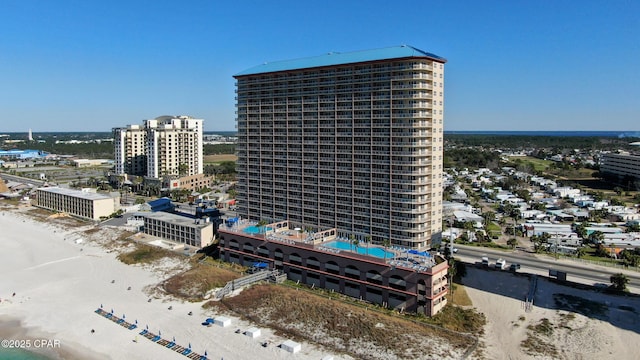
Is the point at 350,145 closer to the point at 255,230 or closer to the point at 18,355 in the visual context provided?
the point at 255,230

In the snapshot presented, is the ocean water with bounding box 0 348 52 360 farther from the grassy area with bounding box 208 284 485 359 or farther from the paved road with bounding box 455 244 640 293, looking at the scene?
the paved road with bounding box 455 244 640 293

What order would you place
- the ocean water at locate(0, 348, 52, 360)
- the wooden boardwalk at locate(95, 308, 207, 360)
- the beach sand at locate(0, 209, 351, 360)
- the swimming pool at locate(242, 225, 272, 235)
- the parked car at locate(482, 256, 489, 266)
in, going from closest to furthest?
A: the wooden boardwalk at locate(95, 308, 207, 360)
the beach sand at locate(0, 209, 351, 360)
the ocean water at locate(0, 348, 52, 360)
the swimming pool at locate(242, 225, 272, 235)
the parked car at locate(482, 256, 489, 266)

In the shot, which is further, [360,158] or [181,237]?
[181,237]

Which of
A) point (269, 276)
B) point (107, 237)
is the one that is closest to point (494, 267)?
point (269, 276)

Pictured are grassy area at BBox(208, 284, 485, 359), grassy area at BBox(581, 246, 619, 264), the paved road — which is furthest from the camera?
grassy area at BBox(581, 246, 619, 264)

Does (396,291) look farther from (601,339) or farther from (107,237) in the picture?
(107,237)

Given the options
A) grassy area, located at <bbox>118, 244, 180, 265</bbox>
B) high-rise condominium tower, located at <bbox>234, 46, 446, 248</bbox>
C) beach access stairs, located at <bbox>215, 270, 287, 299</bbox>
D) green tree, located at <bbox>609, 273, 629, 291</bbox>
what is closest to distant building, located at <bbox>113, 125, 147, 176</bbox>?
grassy area, located at <bbox>118, 244, 180, 265</bbox>

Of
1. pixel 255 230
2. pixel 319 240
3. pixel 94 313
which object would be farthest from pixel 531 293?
pixel 94 313

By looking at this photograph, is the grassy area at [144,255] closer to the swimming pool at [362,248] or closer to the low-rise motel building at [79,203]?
the swimming pool at [362,248]
